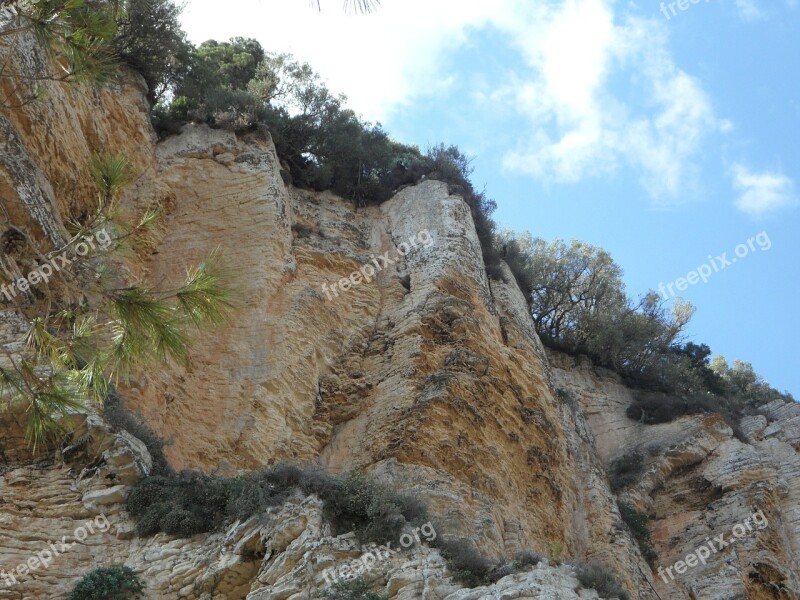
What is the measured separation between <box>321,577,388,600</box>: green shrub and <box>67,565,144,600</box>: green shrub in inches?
73.5

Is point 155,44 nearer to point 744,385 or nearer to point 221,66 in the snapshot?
point 221,66

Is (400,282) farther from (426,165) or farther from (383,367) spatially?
(426,165)

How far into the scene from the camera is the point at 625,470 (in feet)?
58.4

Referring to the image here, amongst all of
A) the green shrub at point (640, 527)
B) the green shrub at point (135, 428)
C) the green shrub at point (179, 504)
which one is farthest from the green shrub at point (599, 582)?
the green shrub at point (640, 527)

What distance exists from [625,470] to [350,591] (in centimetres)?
1006

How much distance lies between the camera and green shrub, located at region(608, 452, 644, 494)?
17344 mm

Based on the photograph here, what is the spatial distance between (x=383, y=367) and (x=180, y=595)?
593 cm

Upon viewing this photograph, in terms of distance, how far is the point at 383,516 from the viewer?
398 inches

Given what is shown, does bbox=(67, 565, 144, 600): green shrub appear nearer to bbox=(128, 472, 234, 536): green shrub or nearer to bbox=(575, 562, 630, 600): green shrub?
bbox=(128, 472, 234, 536): green shrub

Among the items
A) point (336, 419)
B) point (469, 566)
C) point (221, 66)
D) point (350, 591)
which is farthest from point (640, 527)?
point (221, 66)

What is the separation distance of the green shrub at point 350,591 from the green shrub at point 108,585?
1.87 metres

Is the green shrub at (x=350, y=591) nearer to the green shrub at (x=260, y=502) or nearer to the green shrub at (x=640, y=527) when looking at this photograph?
the green shrub at (x=260, y=502)

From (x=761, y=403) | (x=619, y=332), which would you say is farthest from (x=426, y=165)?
(x=761, y=403)

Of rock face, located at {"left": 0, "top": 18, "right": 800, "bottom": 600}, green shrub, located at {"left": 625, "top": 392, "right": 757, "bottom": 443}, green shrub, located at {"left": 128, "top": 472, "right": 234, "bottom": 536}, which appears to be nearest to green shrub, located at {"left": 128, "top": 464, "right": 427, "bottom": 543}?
green shrub, located at {"left": 128, "top": 472, "right": 234, "bottom": 536}
